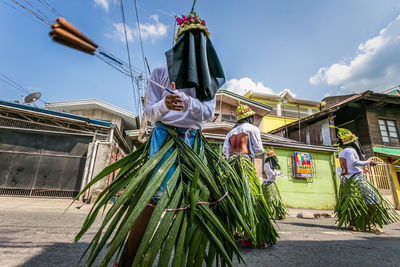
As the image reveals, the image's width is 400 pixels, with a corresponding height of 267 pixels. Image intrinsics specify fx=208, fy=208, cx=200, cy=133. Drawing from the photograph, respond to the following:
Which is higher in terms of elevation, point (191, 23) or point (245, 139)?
point (191, 23)

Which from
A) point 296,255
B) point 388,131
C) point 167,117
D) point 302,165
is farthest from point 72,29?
point 388,131

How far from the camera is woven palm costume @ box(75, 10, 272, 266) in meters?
1.06

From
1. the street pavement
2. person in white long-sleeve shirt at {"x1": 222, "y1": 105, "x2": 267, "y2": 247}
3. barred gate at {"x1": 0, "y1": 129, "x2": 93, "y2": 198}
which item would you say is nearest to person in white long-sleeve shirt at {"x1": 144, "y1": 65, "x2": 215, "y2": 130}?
the street pavement

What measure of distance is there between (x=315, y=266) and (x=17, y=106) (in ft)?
32.9

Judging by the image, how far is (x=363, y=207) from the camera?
3.78m

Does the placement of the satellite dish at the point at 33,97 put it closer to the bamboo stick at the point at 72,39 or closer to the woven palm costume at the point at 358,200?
the bamboo stick at the point at 72,39

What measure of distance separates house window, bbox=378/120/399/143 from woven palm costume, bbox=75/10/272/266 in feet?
51.6

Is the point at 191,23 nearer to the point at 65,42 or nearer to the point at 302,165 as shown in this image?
the point at 65,42

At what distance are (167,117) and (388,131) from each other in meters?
16.8

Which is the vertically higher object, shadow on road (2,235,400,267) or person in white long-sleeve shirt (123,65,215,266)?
person in white long-sleeve shirt (123,65,215,266)

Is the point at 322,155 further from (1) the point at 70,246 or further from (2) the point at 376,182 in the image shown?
(1) the point at 70,246

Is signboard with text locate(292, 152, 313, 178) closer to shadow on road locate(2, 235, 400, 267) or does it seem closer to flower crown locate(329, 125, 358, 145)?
flower crown locate(329, 125, 358, 145)

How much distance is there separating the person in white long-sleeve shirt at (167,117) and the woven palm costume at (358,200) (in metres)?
3.93

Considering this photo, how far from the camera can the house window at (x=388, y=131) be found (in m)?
12.9
